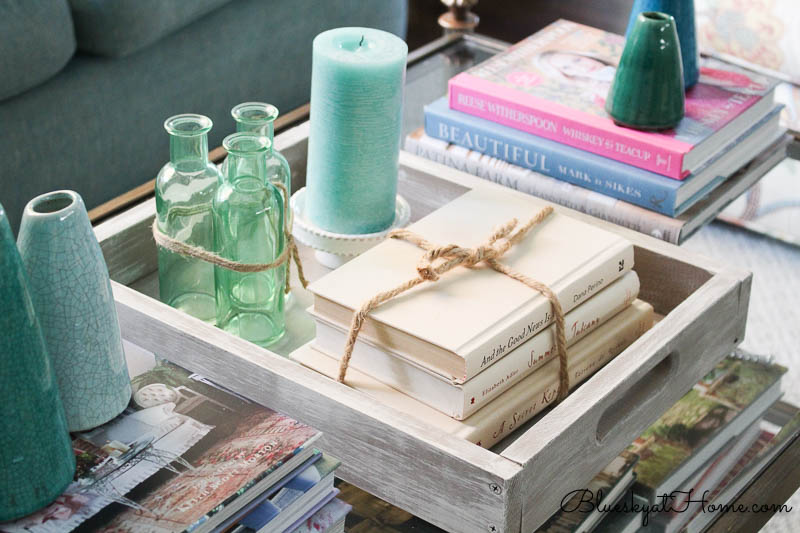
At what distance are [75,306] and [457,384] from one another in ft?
0.86

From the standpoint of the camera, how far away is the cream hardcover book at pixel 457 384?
722 millimetres

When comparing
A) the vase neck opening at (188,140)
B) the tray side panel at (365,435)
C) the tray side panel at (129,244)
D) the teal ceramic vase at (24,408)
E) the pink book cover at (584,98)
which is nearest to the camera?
the teal ceramic vase at (24,408)

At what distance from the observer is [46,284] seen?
0.58m

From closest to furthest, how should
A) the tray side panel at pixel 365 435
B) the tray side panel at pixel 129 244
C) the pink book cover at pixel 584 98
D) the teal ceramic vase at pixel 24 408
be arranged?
1. the teal ceramic vase at pixel 24 408
2. the tray side panel at pixel 365 435
3. the tray side panel at pixel 129 244
4. the pink book cover at pixel 584 98

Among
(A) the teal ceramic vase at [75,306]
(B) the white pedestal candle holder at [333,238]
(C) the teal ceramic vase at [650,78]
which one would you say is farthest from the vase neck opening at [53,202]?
(C) the teal ceramic vase at [650,78]

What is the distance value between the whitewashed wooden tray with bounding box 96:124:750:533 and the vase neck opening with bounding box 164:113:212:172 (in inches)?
4.4

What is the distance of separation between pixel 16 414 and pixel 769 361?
0.73 metres

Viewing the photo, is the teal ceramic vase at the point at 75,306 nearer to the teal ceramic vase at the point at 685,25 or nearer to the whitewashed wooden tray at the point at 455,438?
the whitewashed wooden tray at the point at 455,438

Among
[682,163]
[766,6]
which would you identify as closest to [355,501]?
[682,163]

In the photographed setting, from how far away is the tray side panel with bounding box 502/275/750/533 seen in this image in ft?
2.24

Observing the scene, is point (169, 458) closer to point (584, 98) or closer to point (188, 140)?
point (188, 140)

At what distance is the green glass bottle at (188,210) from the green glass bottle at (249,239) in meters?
0.02

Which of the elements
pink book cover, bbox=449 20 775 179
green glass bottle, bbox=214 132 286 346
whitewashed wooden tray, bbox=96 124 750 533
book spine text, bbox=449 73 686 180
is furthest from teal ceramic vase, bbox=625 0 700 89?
green glass bottle, bbox=214 132 286 346

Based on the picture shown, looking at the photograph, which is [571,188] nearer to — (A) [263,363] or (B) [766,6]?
(A) [263,363]
